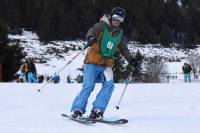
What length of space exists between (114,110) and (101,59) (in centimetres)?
264

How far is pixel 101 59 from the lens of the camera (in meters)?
7.66

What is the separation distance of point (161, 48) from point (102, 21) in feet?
383

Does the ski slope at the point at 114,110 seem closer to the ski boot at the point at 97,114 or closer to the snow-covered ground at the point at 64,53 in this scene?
the ski boot at the point at 97,114

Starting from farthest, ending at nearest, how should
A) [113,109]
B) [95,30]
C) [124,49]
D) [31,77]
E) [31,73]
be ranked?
[31,73]
[31,77]
[113,109]
[124,49]
[95,30]

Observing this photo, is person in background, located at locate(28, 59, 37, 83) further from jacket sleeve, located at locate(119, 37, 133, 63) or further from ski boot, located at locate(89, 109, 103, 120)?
ski boot, located at locate(89, 109, 103, 120)

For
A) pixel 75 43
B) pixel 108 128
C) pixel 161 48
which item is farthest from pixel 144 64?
pixel 108 128

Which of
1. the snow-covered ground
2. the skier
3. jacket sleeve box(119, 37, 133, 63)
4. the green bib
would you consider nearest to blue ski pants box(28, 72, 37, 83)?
jacket sleeve box(119, 37, 133, 63)

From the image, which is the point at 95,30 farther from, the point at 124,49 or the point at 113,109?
the point at 113,109

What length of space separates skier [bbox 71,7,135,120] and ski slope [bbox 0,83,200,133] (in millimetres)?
400

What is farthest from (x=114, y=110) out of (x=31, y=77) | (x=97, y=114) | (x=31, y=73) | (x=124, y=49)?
(x=31, y=73)

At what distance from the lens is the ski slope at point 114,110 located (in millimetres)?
6832

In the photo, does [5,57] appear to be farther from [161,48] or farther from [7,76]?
[161,48]

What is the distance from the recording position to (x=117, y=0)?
12669cm

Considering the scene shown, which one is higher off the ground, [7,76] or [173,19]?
[173,19]
